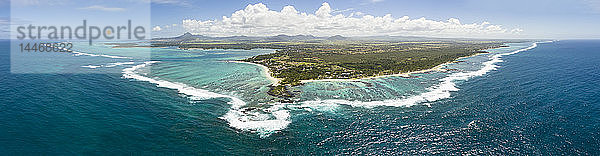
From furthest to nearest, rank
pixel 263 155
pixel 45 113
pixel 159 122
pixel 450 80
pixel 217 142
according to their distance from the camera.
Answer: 1. pixel 450 80
2. pixel 45 113
3. pixel 159 122
4. pixel 217 142
5. pixel 263 155

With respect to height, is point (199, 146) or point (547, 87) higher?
point (547, 87)

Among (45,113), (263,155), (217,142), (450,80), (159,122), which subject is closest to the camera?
(263,155)

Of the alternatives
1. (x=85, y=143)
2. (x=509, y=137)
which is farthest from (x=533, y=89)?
(x=85, y=143)

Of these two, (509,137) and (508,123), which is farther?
(508,123)

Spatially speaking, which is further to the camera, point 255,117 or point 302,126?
point 255,117

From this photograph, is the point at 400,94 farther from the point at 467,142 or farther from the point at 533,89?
the point at 533,89

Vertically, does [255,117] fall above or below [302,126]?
above

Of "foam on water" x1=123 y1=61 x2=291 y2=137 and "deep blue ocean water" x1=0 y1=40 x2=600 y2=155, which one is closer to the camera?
"deep blue ocean water" x1=0 y1=40 x2=600 y2=155

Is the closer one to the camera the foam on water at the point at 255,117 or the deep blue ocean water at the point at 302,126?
the deep blue ocean water at the point at 302,126
